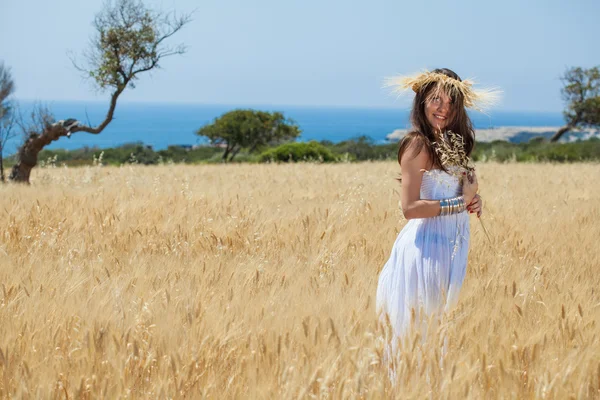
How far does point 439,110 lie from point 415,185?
0.44m

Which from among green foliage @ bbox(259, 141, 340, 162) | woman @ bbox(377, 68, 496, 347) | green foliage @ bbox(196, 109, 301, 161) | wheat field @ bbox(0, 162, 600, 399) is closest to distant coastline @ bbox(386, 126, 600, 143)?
woman @ bbox(377, 68, 496, 347)

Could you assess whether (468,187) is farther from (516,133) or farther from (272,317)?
(516,133)

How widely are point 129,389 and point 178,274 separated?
1609 millimetres

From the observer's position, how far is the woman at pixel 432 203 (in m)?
3.27

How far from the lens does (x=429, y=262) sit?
10.7 ft

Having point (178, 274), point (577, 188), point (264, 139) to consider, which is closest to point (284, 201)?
point (178, 274)

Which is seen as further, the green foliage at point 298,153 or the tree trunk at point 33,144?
the green foliage at point 298,153

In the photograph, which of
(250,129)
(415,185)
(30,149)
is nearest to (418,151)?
(415,185)

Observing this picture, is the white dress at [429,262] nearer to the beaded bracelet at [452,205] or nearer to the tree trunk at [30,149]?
the beaded bracelet at [452,205]

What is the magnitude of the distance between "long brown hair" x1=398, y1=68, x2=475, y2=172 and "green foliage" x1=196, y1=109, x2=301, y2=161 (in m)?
31.3

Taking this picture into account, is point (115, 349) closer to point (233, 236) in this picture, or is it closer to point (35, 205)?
point (233, 236)

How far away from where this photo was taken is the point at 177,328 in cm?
278

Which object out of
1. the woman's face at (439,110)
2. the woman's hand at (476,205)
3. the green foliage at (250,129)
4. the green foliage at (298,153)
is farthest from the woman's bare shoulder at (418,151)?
the green foliage at (250,129)

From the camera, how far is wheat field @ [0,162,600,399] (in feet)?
7.71
